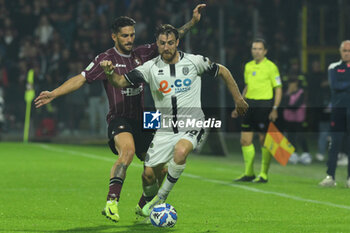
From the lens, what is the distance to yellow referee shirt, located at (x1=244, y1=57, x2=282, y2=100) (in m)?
13.8

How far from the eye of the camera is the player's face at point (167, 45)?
28.7 feet

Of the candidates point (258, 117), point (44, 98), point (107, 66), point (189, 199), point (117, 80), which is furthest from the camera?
point (258, 117)

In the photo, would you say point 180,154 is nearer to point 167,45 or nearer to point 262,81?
point 167,45

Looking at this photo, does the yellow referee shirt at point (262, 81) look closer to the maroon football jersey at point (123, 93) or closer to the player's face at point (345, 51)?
the player's face at point (345, 51)

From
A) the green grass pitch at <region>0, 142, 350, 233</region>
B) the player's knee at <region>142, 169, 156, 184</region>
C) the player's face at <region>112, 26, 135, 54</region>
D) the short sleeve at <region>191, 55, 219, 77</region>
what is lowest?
the green grass pitch at <region>0, 142, 350, 233</region>

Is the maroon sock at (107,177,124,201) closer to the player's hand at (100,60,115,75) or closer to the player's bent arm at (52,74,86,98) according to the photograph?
the player's bent arm at (52,74,86,98)

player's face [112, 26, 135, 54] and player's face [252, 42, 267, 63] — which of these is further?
player's face [252, 42, 267, 63]

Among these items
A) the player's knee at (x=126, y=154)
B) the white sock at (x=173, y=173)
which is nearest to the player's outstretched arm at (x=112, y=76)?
the player's knee at (x=126, y=154)

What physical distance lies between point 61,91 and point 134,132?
970 mm

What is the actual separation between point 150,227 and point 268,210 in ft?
6.21

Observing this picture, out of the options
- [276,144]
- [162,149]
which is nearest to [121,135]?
[162,149]

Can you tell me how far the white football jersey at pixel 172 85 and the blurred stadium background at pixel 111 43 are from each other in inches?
470

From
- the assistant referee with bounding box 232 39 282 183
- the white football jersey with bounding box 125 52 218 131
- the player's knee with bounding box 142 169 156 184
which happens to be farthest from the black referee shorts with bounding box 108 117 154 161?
the assistant referee with bounding box 232 39 282 183

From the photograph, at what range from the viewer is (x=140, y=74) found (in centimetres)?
879
